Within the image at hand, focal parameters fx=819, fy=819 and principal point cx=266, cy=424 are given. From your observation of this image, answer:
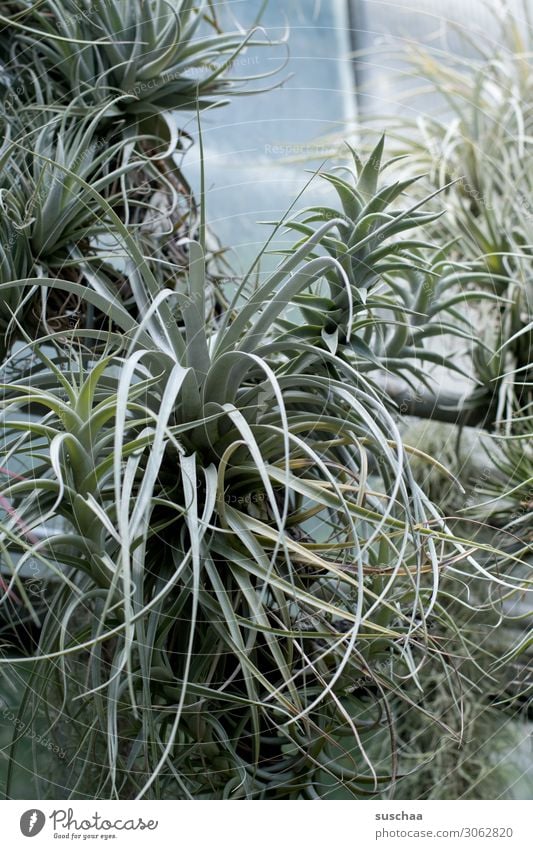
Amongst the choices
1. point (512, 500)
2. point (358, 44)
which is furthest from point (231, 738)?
point (358, 44)

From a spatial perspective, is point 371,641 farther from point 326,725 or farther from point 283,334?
point 283,334

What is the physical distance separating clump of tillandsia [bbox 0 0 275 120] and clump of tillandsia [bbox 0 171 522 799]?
0.61ft

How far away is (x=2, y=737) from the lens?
646 millimetres

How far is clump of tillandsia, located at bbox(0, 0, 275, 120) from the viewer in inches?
26.0

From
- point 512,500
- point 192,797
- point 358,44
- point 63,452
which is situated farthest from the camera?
point 358,44

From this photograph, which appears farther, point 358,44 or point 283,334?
point 358,44

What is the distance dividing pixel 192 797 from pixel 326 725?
0.36ft
